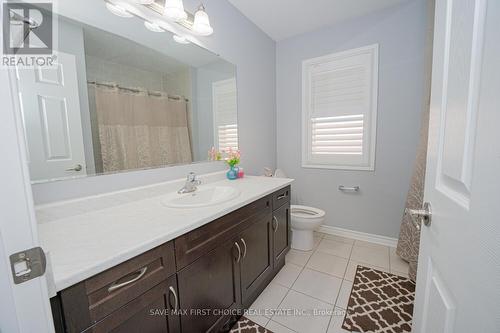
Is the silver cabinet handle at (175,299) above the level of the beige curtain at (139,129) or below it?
below

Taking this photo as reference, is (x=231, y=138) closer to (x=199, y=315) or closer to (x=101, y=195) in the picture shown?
(x=101, y=195)

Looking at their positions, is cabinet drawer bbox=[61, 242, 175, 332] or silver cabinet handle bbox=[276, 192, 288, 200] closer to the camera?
Result: cabinet drawer bbox=[61, 242, 175, 332]

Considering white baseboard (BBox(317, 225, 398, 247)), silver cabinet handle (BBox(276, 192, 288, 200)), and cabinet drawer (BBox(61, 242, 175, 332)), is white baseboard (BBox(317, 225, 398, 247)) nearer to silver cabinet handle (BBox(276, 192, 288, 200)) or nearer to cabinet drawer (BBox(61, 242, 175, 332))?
silver cabinet handle (BBox(276, 192, 288, 200))

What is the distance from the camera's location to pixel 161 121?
143cm

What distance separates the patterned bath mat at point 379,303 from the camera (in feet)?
4.24

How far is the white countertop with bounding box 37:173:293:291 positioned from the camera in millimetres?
627

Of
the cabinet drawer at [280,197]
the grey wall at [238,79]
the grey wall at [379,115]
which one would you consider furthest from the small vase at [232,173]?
the grey wall at [379,115]

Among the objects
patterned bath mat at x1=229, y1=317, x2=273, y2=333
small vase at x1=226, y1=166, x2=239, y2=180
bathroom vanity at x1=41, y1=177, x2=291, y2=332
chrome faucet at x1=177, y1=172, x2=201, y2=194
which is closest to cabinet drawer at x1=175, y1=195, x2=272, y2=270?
bathroom vanity at x1=41, y1=177, x2=291, y2=332

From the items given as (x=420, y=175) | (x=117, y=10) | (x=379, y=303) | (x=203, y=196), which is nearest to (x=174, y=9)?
(x=117, y=10)

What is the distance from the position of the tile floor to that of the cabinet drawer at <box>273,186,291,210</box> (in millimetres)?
650

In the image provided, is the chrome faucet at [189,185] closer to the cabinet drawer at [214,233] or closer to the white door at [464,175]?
the cabinet drawer at [214,233]

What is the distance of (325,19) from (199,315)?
2.81 m

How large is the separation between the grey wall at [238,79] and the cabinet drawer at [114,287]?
1.94ft

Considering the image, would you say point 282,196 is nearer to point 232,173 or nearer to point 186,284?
point 232,173
